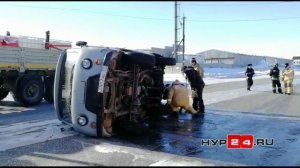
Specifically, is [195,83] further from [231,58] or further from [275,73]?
[231,58]

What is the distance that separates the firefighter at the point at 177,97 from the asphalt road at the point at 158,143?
0.32 meters

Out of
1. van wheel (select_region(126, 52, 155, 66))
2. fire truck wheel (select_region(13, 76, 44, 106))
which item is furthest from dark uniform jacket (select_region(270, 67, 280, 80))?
van wheel (select_region(126, 52, 155, 66))

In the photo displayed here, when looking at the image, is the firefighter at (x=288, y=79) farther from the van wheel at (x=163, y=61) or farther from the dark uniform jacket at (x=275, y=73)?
the van wheel at (x=163, y=61)

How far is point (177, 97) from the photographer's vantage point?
9805 mm

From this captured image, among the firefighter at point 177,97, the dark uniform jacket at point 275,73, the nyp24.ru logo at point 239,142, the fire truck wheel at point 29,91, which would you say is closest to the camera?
the nyp24.ru logo at point 239,142

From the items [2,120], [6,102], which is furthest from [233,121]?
[6,102]

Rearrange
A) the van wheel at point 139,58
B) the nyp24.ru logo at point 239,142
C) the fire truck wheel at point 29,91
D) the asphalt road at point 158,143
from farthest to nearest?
the fire truck wheel at point 29,91
the van wheel at point 139,58
the nyp24.ru logo at point 239,142
the asphalt road at point 158,143

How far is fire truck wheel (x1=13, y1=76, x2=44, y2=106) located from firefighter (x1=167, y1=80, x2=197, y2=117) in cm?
507

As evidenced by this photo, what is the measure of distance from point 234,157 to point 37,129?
418 centimetres

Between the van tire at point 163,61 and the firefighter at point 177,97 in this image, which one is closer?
the van tire at point 163,61

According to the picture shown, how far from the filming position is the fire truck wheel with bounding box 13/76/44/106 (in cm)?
1229

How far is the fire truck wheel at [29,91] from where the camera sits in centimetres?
1229

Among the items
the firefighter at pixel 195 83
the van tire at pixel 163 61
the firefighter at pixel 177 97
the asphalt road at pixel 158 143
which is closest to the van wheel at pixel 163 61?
the van tire at pixel 163 61

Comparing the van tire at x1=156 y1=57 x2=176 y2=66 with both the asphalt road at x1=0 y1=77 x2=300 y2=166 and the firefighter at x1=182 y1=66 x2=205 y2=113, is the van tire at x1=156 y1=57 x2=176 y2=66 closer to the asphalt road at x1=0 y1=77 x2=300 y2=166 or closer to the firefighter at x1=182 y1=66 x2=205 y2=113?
the asphalt road at x1=0 y1=77 x2=300 y2=166
